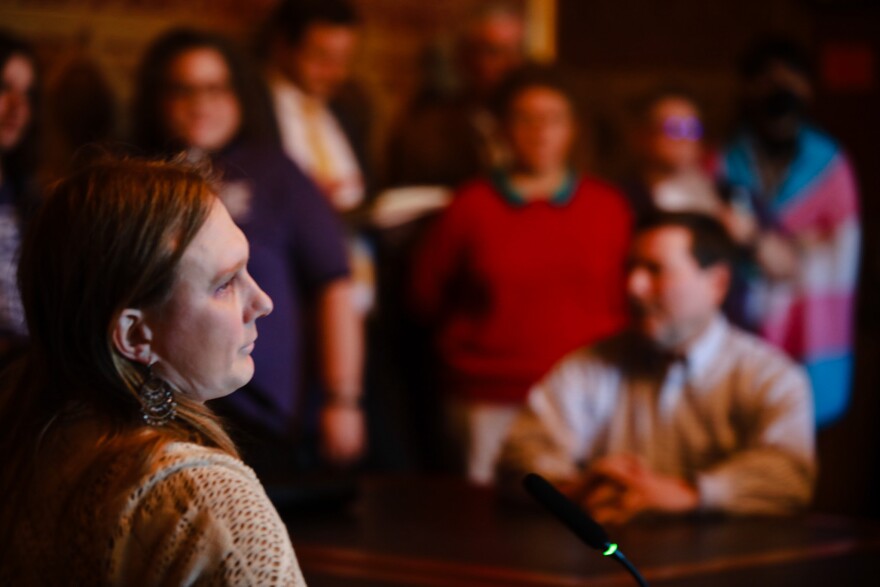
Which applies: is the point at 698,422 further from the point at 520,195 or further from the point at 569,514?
the point at 569,514

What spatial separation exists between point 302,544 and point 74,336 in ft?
3.47

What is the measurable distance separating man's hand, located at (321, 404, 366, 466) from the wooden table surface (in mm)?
428

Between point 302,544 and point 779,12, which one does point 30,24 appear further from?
point 779,12

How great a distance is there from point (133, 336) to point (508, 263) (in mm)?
2158

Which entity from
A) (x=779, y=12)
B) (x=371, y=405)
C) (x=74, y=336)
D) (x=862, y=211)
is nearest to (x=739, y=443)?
(x=371, y=405)

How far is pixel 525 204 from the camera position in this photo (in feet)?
10.5

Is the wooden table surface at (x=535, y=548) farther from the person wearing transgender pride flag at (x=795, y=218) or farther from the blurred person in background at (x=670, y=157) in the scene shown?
the person wearing transgender pride flag at (x=795, y=218)

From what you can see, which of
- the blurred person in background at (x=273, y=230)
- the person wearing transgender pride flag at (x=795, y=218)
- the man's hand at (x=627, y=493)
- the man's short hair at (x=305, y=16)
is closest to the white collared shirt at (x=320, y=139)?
the man's short hair at (x=305, y=16)

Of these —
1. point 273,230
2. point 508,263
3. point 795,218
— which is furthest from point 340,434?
point 795,218

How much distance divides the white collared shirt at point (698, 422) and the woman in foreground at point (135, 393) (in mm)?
1371

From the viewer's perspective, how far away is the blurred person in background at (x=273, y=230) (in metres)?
2.63

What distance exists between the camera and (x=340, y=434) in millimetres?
2891

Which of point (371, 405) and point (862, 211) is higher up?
point (862, 211)

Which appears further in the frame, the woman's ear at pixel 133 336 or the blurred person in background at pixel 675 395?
the blurred person in background at pixel 675 395
